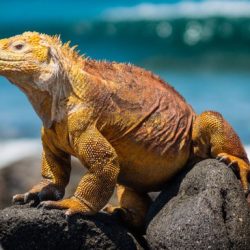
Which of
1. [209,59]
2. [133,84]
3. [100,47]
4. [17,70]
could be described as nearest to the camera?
[17,70]

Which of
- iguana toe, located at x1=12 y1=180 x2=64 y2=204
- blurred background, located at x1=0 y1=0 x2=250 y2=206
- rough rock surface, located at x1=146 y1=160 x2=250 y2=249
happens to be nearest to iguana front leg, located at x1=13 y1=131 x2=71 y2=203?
iguana toe, located at x1=12 y1=180 x2=64 y2=204

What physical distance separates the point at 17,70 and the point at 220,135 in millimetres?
Result: 2099

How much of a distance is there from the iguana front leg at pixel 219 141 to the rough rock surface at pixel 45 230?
1356mm

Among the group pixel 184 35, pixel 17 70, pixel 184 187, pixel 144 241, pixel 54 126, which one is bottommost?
pixel 144 241

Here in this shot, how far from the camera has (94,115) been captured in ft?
25.5

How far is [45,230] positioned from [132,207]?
124 cm

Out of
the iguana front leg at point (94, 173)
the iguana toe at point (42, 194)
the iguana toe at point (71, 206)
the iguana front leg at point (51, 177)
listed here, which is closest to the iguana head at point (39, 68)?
the iguana front leg at point (94, 173)

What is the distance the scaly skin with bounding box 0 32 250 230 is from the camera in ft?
25.4

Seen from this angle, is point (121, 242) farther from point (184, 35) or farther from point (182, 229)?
point (184, 35)

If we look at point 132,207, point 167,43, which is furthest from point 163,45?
point 132,207

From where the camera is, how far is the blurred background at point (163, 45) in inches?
898

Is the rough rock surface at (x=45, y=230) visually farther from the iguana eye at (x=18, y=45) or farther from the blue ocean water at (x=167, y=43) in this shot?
the blue ocean water at (x=167, y=43)

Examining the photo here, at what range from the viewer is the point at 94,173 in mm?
7742

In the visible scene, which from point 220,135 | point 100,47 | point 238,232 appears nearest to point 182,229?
point 238,232
